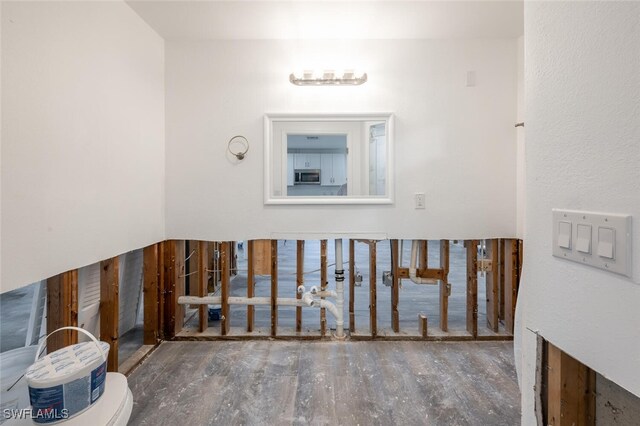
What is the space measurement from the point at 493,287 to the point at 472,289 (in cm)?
19

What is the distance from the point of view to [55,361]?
121 cm

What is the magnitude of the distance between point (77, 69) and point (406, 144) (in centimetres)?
195

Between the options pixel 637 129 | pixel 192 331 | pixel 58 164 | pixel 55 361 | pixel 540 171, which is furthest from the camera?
pixel 192 331

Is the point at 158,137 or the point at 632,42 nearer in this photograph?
the point at 632,42

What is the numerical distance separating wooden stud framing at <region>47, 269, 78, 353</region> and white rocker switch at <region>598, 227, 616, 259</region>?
6.39 ft

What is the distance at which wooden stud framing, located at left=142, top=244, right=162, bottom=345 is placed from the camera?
7.22 ft

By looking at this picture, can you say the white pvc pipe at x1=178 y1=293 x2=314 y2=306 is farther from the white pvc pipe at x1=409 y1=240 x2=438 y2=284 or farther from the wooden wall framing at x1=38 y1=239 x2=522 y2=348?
the white pvc pipe at x1=409 y1=240 x2=438 y2=284

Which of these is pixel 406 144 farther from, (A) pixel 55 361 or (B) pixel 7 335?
(B) pixel 7 335

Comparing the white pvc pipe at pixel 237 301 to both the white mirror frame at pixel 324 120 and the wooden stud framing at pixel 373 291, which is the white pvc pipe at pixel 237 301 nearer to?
the wooden stud framing at pixel 373 291

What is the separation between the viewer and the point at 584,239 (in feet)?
1.88

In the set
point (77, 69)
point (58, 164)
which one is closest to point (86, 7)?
point (77, 69)

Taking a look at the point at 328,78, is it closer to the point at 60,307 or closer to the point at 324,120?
the point at 324,120

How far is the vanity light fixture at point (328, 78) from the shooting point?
2141 mm

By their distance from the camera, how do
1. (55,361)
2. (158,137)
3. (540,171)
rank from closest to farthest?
(540,171) < (55,361) < (158,137)
